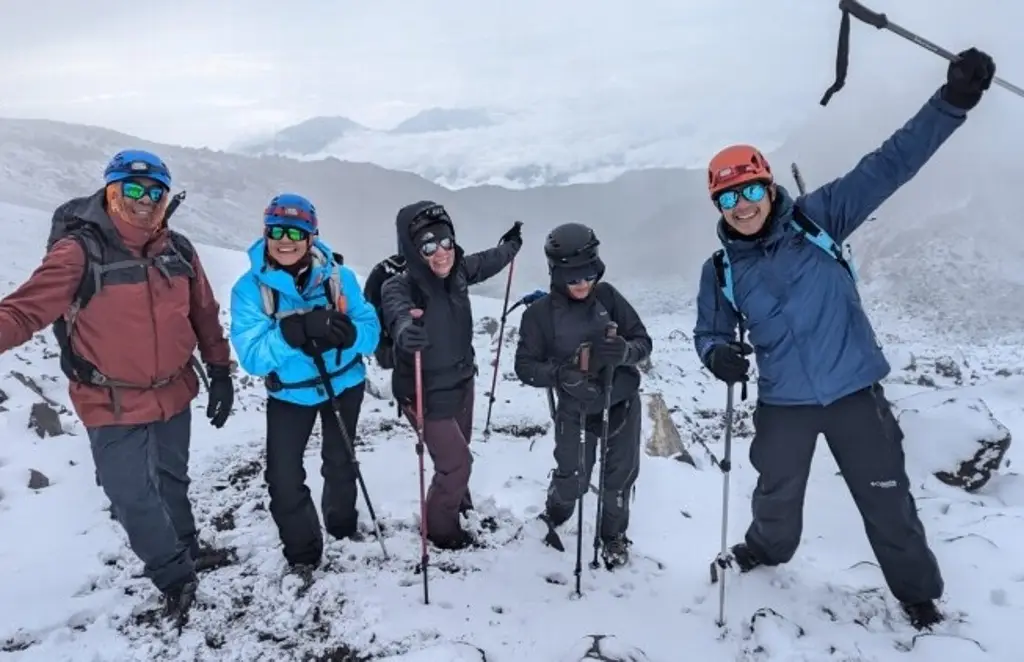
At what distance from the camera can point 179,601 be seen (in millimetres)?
5477

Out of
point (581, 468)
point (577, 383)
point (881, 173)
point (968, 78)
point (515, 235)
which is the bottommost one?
point (581, 468)

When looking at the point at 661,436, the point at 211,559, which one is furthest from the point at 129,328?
the point at 661,436

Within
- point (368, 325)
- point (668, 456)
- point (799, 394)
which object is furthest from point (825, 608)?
point (668, 456)

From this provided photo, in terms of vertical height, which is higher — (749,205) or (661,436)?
(749,205)

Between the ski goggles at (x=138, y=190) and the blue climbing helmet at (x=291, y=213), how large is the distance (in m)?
0.82

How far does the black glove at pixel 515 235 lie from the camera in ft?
25.8

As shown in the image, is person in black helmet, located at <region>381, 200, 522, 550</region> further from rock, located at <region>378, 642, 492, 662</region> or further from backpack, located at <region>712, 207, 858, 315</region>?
backpack, located at <region>712, 207, 858, 315</region>

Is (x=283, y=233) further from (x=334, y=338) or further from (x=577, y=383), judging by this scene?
(x=577, y=383)

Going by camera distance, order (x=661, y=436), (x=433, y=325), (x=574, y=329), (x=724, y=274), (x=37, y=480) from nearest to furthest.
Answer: (x=724, y=274)
(x=433, y=325)
(x=574, y=329)
(x=37, y=480)
(x=661, y=436)

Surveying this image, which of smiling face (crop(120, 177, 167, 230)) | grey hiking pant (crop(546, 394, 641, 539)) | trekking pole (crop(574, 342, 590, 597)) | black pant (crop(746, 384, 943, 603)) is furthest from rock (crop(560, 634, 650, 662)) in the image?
smiling face (crop(120, 177, 167, 230))

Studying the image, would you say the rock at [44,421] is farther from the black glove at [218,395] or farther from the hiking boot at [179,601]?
the hiking boot at [179,601]

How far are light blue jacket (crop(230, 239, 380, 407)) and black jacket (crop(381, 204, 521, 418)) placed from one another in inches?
11.2

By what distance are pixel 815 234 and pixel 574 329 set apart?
217 cm

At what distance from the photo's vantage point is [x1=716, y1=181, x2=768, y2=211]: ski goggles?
485 cm
